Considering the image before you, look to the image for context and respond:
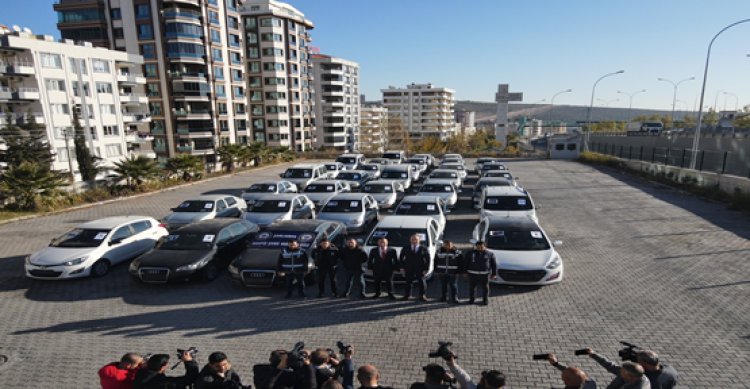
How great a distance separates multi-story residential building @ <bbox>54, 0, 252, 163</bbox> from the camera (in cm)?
5184

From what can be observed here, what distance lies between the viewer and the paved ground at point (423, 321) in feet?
20.8

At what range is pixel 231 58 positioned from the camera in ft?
199

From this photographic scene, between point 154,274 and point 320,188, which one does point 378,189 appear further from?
point 154,274

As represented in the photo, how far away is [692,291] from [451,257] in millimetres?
5519

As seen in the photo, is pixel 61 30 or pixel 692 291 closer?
pixel 692 291

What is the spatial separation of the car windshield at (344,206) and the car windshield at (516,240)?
5.50m

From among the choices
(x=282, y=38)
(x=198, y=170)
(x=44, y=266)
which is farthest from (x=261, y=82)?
A: (x=44, y=266)

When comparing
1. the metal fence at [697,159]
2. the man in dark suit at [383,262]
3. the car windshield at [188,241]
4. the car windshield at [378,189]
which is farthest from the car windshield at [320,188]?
the metal fence at [697,159]

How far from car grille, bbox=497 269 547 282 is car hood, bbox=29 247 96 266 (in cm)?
1036

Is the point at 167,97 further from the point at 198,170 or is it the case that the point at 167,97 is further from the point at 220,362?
the point at 220,362

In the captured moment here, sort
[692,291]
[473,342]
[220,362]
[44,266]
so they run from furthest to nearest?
[44,266], [692,291], [473,342], [220,362]

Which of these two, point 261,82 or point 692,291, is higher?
point 261,82

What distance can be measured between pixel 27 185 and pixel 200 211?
31.8ft

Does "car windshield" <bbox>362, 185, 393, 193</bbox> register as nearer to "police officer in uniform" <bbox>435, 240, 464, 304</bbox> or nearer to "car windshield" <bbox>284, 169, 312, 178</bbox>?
"car windshield" <bbox>284, 169, 312, 178</bbox>
